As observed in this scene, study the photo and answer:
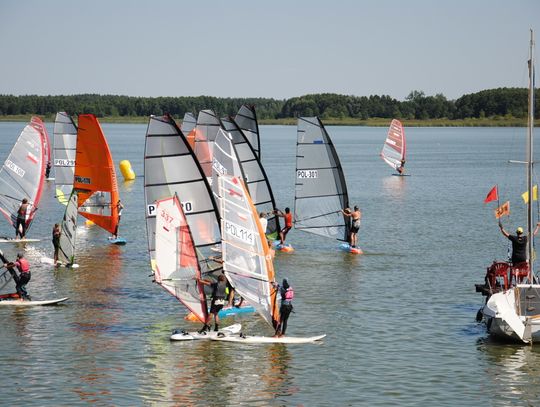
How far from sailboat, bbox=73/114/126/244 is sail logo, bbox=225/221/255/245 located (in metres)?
15.9

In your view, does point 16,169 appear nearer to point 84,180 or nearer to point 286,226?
point 84,180

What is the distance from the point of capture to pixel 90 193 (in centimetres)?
4006

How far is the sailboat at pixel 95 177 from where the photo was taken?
3966 centimetres

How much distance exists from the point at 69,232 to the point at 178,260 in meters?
9.87

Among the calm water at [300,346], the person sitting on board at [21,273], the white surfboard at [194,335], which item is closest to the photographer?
the calm water at [300,346]

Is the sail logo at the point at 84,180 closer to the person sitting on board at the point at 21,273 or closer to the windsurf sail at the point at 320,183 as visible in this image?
the windsurf sail at the point at 320,183

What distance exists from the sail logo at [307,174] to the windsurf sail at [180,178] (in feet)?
37.1

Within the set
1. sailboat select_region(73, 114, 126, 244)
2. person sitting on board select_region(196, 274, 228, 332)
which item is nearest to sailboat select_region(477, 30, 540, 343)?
person sitting on board select_region(196, 274, 228, 332)

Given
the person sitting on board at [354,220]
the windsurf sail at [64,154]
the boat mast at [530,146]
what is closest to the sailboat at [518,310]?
the boat mast at [530,146]

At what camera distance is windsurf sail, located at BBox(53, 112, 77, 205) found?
5184 cm

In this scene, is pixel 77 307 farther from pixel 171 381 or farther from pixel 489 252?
pixel 489 252

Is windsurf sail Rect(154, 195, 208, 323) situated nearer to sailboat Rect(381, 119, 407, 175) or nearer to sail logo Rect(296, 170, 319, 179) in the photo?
sail logo Rect(296, 170, 319, 179)

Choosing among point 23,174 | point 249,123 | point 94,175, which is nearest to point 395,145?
point 249,123

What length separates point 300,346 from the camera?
79.7 ft
